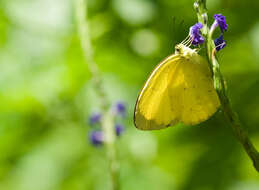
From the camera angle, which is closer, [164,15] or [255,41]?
[255,41]

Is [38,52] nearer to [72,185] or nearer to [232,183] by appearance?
[72,185]

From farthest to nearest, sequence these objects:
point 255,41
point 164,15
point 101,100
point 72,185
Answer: point 72,185 < point 164,15 < point 255,41 < point 101,100

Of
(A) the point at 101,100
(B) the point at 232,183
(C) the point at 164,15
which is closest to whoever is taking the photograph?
(A) the point at 101,100

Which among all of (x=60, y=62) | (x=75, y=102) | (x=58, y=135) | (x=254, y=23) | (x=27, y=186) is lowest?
(x=27, y=186)

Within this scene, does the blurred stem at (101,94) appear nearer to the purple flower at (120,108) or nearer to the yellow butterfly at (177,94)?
the purple flower at (120,108)

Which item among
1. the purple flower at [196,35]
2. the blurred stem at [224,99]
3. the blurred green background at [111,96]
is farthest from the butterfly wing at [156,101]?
the blurred green background at [111,96]

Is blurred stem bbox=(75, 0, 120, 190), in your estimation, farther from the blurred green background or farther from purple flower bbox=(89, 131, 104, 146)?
the blurred green background

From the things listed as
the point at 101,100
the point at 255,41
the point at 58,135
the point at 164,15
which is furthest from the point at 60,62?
the point at 255,41

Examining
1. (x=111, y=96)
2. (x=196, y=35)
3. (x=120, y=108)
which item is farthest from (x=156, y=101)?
(x=111, y=96)
